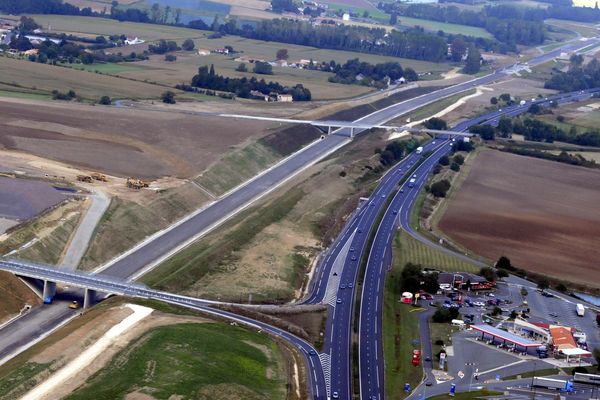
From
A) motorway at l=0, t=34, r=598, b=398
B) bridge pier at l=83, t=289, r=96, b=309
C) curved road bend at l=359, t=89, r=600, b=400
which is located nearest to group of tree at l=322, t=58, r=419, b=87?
motorway at l=0, t=34, r=598, b=398

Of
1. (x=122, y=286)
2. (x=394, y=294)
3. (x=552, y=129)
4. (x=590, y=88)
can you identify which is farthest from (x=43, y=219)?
(x=590, y=88)

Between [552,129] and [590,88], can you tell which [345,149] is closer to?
[552,129]

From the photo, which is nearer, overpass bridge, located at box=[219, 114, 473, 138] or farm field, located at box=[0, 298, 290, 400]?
farm field, located at box=[0, 298, 290, 400]

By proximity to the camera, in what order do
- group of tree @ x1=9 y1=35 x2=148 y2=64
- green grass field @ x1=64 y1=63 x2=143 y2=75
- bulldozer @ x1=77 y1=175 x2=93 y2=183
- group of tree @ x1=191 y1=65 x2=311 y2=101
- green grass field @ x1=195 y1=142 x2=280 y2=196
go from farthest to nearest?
1. group of tree @ x1=9 y1=35 x2=148 y2=64
2. green grass field @ x1=64 y1=63 x2=143 y2=75
3. group of tree @ x1=191 y1=65 x2=311 y2=101
4. green grass field @ x1=195 y1=142 x2=280 y2=196
5. bulldozer @ x1=77 y1=175 x2=93 y2=183

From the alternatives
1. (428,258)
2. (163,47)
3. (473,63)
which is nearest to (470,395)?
(428,258)

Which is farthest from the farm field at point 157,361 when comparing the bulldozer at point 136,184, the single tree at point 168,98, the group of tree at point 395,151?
the single tree at point 168,98

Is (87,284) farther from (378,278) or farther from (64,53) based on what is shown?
(64,53)

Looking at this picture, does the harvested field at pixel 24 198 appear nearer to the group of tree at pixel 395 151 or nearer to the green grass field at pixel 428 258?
the green grass field at pixel 428 258

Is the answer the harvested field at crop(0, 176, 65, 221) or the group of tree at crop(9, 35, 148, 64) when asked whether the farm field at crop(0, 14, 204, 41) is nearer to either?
the group of tree at crop(9, 35, 148, 64)
